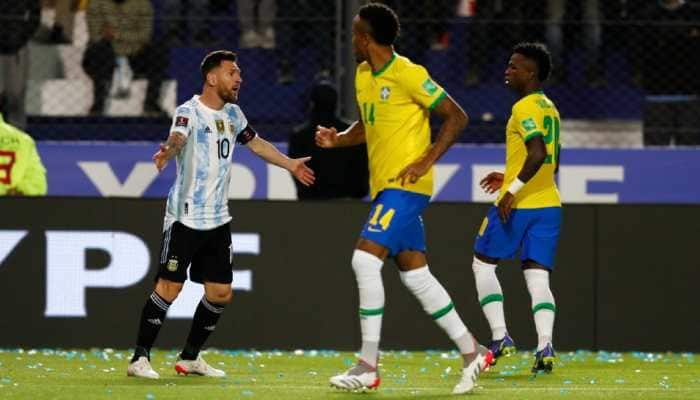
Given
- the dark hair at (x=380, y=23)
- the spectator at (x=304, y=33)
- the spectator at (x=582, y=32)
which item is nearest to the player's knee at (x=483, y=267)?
the dark hair at (x=380, y=23)

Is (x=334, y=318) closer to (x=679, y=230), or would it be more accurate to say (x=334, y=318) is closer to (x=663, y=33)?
(x=679, y=230)

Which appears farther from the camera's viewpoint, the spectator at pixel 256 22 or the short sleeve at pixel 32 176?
the spectator at pixel 256 22

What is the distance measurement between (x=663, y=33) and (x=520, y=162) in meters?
5.40

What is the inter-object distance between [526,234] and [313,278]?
2427 millimetres

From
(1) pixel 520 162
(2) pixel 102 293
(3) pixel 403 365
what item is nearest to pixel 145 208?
(2) pixel 102 293

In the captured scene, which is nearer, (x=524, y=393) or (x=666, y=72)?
(x=524, y=393)

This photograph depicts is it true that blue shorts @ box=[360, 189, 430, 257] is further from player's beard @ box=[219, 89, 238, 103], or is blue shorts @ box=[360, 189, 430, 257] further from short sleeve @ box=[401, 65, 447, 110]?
player's beard @ box=[219, 89, 238, 103]

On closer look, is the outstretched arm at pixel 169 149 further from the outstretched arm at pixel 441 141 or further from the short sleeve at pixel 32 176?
the short sleeve at pixel 32 176

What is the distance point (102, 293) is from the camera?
35.8 feet

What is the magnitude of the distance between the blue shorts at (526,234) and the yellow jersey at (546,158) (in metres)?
0.06

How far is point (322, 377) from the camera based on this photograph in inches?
340

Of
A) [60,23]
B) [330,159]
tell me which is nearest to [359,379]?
[330,159]

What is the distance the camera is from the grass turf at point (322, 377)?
740 centimetres

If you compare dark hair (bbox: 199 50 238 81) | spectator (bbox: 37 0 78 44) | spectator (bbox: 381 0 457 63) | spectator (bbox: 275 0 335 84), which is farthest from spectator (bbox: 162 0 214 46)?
dark hair (bbox: 199 50 238 81)
